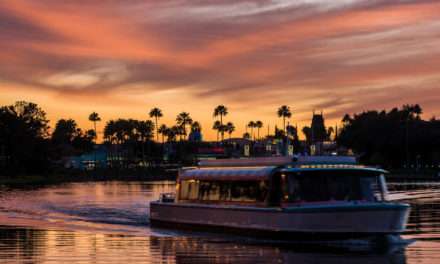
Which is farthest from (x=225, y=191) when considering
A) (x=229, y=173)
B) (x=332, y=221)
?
(x=332, y=221)

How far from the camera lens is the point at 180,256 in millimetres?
29578

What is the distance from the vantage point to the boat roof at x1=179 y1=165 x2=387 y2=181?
3330cm

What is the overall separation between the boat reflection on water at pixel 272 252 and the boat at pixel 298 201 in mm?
736

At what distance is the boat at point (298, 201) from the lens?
31766 millimetres

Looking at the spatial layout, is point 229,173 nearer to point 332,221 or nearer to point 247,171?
point 247,171

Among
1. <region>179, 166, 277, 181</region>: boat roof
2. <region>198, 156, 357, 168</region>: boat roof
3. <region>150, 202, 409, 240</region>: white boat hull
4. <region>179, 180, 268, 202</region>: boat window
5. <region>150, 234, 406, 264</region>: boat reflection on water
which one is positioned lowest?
<region>150, 234, 406, 264</region>: boat reflection on water

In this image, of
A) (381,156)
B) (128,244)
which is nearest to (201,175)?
(128,244)

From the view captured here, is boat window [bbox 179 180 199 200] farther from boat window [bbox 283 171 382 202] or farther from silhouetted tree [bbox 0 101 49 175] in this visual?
silhouetted tree [bbox 0 101 49 175]

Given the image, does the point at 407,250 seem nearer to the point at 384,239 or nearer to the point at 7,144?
the point at 384,239

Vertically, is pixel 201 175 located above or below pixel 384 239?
above

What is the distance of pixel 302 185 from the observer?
32.9 metres

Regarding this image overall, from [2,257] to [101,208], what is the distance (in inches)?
1275

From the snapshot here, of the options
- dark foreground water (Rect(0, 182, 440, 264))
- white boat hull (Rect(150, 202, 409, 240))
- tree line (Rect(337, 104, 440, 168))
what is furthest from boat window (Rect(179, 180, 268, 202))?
tree line (Rect(337, 104, 440, 168))

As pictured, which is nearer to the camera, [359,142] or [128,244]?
[128,244]
